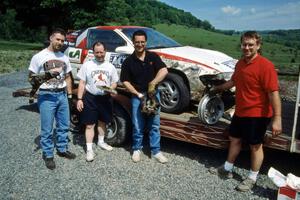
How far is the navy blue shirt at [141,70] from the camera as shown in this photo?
5086mm

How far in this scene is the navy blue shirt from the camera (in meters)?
5.09

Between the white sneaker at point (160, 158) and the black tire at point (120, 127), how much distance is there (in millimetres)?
764

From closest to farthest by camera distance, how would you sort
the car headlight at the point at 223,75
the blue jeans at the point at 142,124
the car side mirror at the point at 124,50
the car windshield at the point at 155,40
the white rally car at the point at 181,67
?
the blue jeans at the point at 142,124
the car headlight at the point at 223,75
the white rally car at the point at 181,67
the car side mirror at the point at 124,50
the car windshield at the point at 155,40

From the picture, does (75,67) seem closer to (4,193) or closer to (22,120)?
(22,120)

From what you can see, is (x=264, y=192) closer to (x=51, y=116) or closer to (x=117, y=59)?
(x=51, y=116)

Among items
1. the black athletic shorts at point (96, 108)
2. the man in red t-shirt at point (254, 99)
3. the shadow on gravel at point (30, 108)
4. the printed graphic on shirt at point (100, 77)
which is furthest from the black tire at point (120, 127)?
the shadow on gravel at point (30, 108)

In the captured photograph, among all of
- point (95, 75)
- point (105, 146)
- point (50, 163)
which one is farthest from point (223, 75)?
point (50, 163)

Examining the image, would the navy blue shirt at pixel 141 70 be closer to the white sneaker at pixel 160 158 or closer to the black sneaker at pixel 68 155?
the white sneaker at pixel 160 158

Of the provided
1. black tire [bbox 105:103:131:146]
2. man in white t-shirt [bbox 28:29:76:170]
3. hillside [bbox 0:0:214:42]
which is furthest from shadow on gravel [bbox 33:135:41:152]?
hillside [bbox 0:0:214:42]

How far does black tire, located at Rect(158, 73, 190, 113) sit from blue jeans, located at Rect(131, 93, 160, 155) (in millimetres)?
653

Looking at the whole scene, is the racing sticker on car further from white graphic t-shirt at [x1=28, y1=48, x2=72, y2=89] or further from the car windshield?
white graphic t-shirt at [x1=28, y1=48, x2=72, y2=89]

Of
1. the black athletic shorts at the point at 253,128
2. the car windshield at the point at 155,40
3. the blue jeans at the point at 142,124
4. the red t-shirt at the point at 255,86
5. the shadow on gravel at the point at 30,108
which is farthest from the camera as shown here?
the shadow on gravel at the point at 30,108

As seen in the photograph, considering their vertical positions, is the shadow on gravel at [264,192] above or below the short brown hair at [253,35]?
below

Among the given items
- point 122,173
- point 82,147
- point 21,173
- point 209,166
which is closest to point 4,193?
point 21,173
